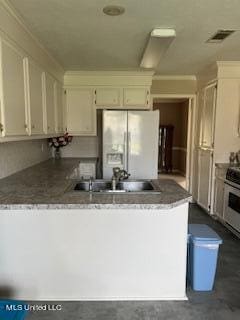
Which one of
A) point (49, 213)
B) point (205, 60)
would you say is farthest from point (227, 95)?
point (49, 213)

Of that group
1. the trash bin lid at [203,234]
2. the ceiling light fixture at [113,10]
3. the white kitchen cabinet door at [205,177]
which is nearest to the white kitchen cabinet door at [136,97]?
the white kitchen cabinet door at [205,177]

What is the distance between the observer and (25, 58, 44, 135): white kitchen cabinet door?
2.45 metres

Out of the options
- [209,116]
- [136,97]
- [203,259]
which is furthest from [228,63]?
[203,259]

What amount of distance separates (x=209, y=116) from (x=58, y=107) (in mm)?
2458

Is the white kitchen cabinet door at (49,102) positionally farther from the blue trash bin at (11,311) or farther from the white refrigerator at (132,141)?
the blue trash bin at (11,311)

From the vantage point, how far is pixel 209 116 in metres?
4.26

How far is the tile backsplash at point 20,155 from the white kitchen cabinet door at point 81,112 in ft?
1.92

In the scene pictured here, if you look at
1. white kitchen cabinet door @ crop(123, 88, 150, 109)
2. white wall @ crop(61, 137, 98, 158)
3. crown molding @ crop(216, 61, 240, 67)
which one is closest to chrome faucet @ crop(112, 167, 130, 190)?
white kitchen cabinet door @ crop(123, 88, 150, 109)

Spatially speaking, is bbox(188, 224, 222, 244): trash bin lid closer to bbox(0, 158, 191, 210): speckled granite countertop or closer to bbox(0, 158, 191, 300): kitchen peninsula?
bbox(0, 158, 191, 300): kitchen peninsula

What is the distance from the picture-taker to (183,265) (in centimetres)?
208

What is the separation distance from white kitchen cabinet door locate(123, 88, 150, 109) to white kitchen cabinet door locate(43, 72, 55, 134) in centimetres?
135

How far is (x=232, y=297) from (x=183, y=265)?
1.90 feet

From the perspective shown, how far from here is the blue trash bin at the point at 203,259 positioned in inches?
88.0

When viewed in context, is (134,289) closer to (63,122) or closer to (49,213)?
(49,213)
